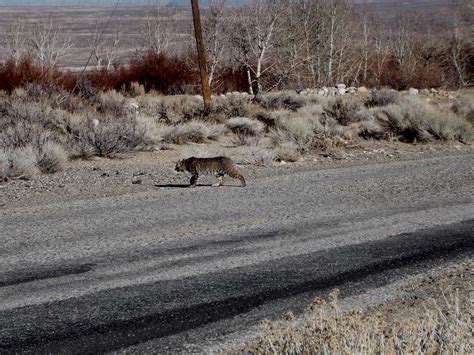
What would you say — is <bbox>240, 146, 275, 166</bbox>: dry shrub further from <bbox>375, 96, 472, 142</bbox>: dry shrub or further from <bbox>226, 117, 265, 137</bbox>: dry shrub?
<bbox>375, 96, 472, 142</bbox>: dry shrub

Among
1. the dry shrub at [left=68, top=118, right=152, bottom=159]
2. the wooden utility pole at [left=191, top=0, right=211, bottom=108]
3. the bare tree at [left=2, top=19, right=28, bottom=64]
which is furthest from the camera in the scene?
the bare tree at [left=2, top=19, right=28, bottom=64]

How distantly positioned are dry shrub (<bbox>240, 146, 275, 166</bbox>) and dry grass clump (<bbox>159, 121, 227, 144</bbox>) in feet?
11.4

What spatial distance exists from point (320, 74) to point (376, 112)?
25712 millimetres

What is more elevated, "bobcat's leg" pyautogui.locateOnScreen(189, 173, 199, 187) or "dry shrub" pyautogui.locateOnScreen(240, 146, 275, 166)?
"bobcat's leg" pyautogui.locateOnScreen(189, 173, 199, 187)

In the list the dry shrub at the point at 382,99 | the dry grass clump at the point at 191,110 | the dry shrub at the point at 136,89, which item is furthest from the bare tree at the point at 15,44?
the dry shrub at the point at 382,99

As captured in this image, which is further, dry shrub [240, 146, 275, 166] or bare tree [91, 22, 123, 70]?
bare tree [91, 22, 123, 70]

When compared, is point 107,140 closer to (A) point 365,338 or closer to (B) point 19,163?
(B) point 19,163

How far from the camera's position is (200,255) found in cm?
730

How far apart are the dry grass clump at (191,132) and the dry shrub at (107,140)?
0.96 metres

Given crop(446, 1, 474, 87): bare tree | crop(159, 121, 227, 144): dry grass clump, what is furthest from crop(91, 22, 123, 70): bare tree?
crop(446, 1, 474, 87): bare tree

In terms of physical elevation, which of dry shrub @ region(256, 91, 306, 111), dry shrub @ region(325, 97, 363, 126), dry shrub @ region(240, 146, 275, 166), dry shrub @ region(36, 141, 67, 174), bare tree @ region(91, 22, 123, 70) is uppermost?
dry shrub @ region(36, 141, 67, 174)

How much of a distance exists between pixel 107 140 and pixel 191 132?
11.7 feet

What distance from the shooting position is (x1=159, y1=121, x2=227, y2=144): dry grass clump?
1860 centimetres

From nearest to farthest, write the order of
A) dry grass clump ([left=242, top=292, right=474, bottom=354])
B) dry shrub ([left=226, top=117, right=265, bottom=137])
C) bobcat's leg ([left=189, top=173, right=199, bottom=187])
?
dry grass clump ([left=242, top=292, right=474, bottom=354]) < bobcat's leg ([left=189, top=173, right=199, bottom=187]) < dry shrub ([left=226, top=117, right=265, bottom=137])
